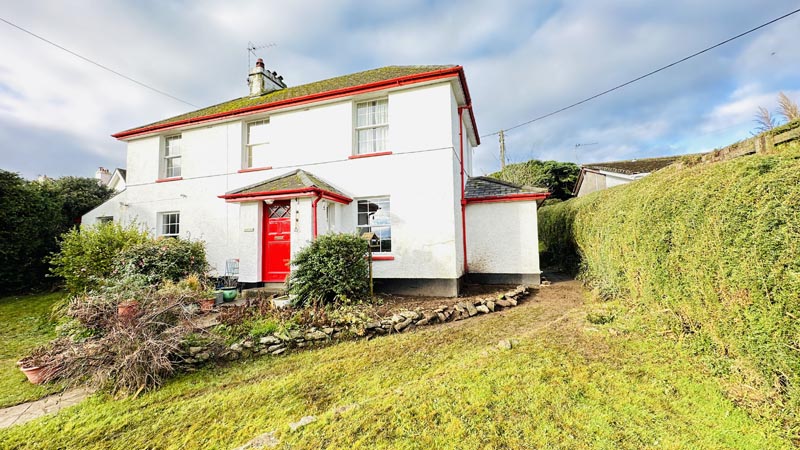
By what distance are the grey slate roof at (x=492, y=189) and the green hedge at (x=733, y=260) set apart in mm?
4519

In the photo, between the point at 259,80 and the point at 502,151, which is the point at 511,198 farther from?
the point at 502,151

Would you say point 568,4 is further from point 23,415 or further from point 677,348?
point 23,415

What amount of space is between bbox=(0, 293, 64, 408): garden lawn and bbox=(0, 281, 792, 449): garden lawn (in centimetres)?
118

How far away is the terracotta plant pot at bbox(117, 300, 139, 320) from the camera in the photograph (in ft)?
13.6

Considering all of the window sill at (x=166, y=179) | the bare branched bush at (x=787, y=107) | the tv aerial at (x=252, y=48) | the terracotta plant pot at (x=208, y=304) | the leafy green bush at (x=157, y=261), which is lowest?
the terracotta plant pot at (x=208, y=304)

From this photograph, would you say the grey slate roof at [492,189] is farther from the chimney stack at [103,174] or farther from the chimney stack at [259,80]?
the chimney stack at [103,174]

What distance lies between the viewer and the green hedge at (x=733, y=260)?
233cm

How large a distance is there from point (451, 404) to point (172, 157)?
45.4 feet

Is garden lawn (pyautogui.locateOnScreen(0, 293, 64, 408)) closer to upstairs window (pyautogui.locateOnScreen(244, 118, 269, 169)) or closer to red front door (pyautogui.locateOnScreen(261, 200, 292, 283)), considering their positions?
red front door (pyautogui.locateOnScreen(261, 200, 292, 283))

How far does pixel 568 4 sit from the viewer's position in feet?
27.6

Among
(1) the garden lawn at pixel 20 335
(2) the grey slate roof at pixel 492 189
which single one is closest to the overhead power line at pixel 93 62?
(1) the garden lawn at pixel 20 335

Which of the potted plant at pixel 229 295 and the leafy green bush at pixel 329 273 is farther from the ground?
the leafy green bush at pixel 329 273

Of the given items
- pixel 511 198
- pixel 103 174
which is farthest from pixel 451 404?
pixel 103 174

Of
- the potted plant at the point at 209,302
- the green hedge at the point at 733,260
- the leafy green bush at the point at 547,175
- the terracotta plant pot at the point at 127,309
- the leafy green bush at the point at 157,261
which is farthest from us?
the leafy green bush at the point at 547,175
